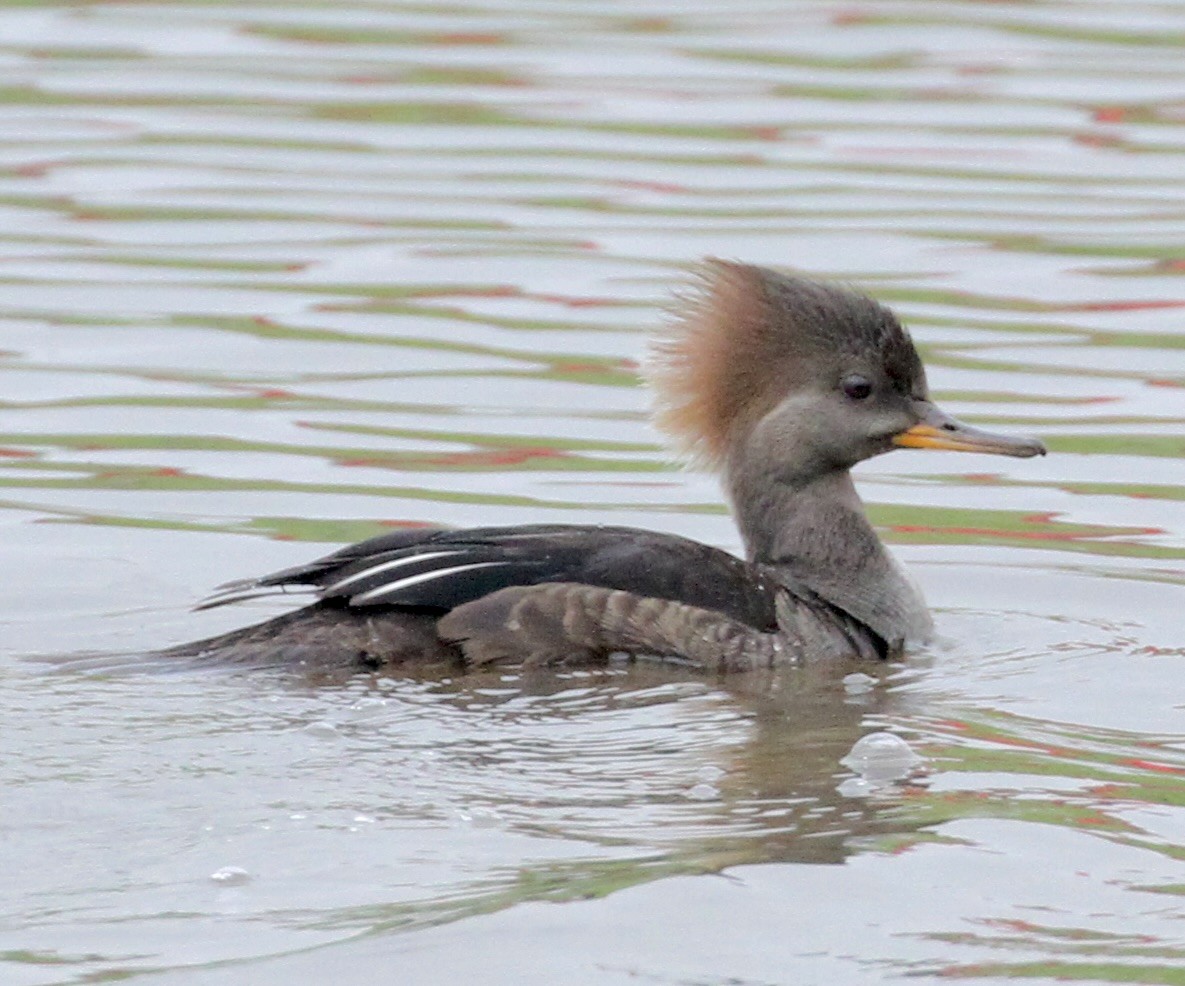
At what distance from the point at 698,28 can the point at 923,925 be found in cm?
1127

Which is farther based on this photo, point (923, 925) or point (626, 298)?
point (626, 298)

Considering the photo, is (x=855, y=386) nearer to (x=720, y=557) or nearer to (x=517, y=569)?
(x=720, y=557)

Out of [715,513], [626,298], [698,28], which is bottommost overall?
[715,513]

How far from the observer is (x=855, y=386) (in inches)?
304

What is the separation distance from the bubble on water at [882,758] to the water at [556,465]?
55 millimetres

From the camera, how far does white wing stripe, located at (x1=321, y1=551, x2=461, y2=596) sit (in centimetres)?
700

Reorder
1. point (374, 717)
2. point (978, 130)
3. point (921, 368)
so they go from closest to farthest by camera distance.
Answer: point (374, 717) < point (921, 368) < point (978, 130)

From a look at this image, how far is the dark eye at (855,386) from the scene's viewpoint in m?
7.70

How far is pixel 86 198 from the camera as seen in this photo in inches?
500

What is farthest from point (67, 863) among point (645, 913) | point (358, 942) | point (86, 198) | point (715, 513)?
point (86, 198)

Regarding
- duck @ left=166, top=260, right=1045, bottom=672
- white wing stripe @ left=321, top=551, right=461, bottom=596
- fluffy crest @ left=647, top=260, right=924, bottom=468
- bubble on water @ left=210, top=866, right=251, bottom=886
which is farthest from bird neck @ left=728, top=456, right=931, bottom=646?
bubble on water @ left=210, top=866, right=251, bottom=886

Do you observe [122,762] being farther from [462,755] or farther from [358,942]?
[358,942]

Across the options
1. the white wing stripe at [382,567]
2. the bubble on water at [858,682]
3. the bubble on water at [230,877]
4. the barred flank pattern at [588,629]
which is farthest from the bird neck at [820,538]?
the bubble on water at [230,877]

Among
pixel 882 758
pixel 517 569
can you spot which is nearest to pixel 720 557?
pixel 517 569
